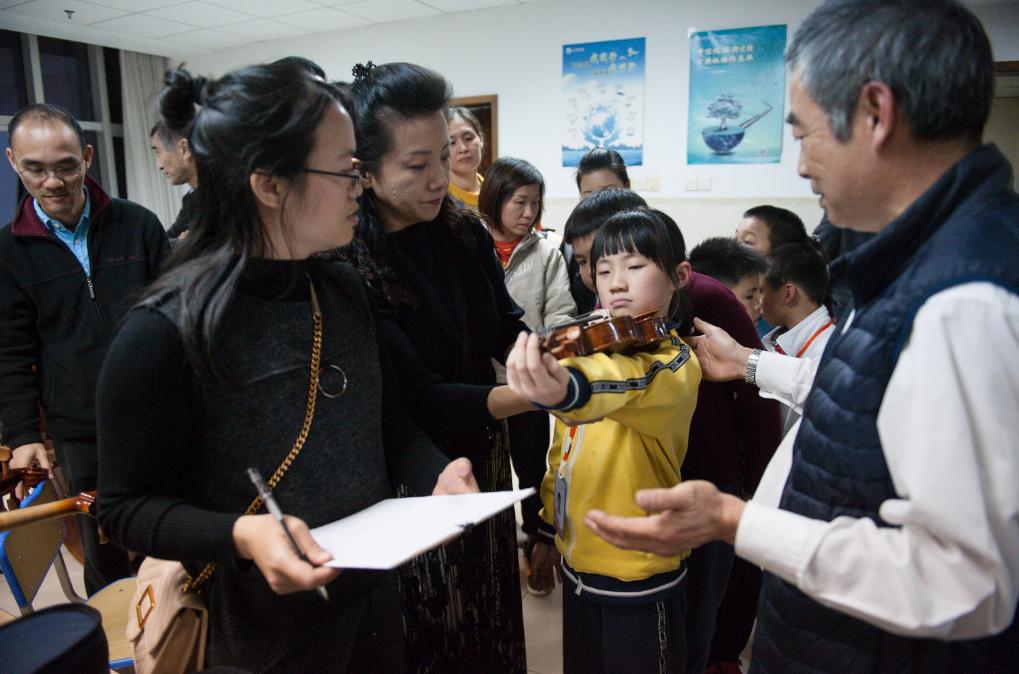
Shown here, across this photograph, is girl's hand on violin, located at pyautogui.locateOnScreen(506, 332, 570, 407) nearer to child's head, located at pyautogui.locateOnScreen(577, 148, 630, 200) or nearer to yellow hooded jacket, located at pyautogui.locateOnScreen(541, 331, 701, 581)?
yellow hooded jacket, located at pyautogui.locateOnScreen(541, 331, 701, 581)

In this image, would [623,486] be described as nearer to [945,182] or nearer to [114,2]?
[945,182]

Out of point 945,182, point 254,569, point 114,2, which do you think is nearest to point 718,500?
point 945,182

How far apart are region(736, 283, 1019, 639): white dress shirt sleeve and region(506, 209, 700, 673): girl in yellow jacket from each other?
1.49ft

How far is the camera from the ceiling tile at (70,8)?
5781 mm

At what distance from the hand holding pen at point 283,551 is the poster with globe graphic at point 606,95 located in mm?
5422

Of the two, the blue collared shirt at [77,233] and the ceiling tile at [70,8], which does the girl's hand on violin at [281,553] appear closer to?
the blue collared shirt at [77,233]

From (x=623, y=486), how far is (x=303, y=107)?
938 mm

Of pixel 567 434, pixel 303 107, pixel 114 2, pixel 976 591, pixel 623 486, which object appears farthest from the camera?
pixel 114 2

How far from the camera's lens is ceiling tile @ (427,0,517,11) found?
19.1 feet

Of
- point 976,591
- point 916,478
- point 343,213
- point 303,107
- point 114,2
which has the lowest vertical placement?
point 976,591

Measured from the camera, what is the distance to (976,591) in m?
0.70

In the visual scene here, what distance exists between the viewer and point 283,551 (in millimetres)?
808

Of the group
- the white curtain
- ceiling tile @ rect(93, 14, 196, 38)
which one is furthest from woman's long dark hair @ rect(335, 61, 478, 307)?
the white curtain

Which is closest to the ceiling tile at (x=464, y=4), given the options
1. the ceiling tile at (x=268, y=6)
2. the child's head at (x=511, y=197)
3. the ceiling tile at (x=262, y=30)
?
the ceiling tile at (x=268, y=6)
